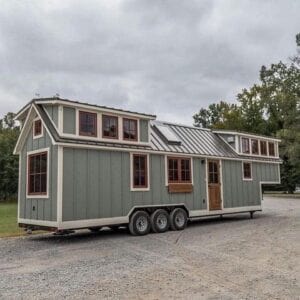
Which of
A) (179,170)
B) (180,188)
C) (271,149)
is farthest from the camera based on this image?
(271,149)

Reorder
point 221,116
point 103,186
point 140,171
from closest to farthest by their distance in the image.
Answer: point 103,186 < point 140,171 < point 221,116

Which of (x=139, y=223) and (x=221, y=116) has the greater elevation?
(x=221, y=116)

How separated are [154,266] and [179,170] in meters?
7.41

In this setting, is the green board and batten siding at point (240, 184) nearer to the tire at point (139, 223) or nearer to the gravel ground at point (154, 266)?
the gravel ground at point (154, 266)

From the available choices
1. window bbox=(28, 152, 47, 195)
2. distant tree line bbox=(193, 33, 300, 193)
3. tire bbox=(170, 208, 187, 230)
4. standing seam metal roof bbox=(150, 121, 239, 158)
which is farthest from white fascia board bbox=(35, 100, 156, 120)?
distant tree line bbox=(193, 33, 300, 193)

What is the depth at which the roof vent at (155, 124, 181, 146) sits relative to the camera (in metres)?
15.4

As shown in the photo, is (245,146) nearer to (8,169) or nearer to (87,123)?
(87,123)

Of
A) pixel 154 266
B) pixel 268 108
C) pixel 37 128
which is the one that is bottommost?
pixel 154 266

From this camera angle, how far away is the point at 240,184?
1781 centimetres

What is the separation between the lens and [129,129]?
13.6 metres

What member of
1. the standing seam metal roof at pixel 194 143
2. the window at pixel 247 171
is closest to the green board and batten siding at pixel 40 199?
the standing seam metal roof at pixel 194 143

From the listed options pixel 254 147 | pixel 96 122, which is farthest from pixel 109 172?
pixel 254 147

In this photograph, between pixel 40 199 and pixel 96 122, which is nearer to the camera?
pixel 40 199

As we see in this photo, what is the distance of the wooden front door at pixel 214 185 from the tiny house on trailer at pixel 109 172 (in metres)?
0.04
